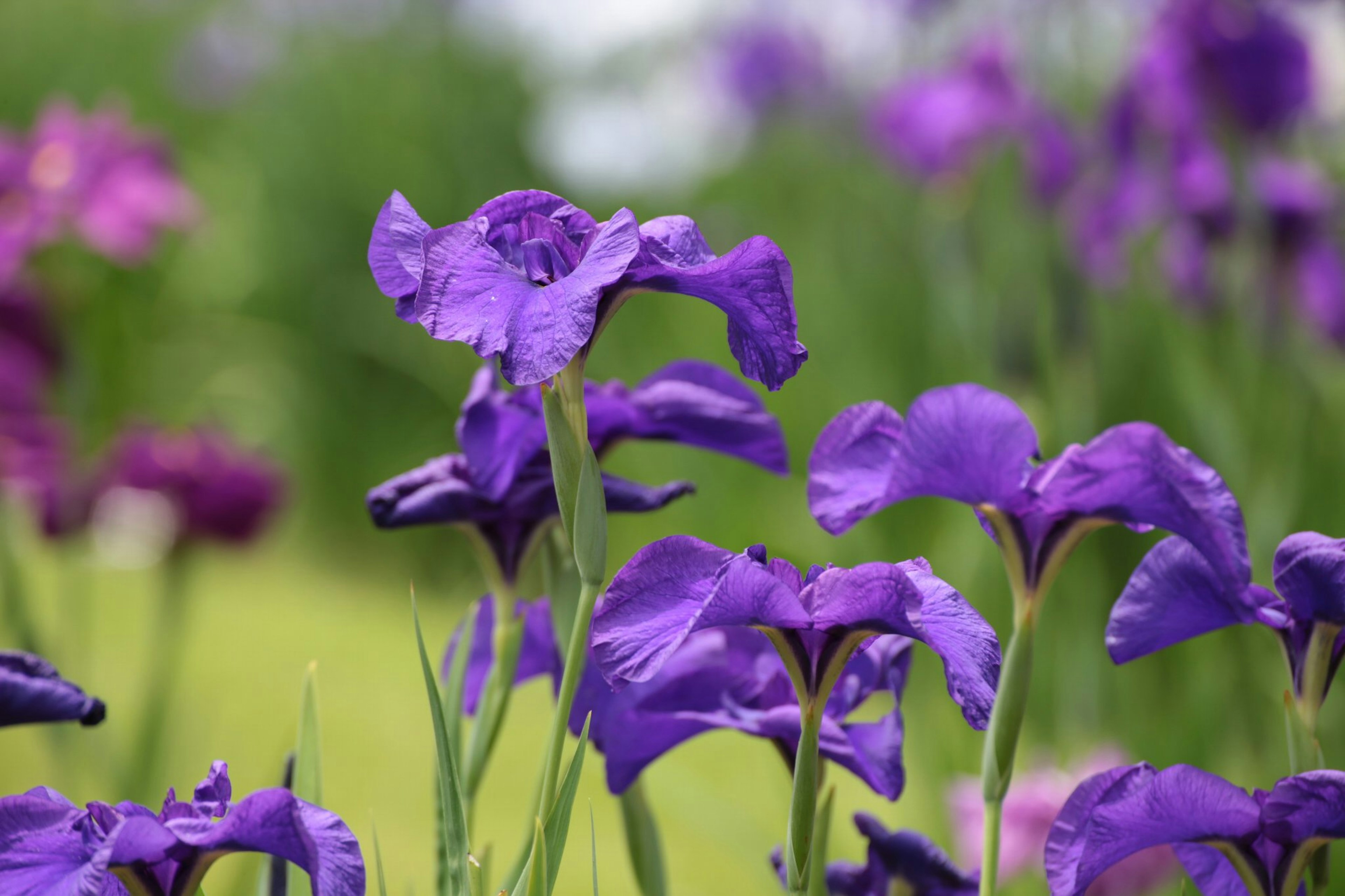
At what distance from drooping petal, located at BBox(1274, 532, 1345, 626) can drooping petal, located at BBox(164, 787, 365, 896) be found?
26 cm

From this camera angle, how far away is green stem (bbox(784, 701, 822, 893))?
32 centimetres

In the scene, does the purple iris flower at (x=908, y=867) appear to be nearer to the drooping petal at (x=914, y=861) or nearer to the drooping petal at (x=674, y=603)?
the drooping petal at (x=914, y=861)

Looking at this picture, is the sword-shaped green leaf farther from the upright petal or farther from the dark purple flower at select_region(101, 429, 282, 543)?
the dark purple flower at select_region(101, 429, 282, 543)

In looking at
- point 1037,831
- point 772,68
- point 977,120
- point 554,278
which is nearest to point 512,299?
point 554,278

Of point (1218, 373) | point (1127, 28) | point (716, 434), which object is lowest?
point (716, 434)

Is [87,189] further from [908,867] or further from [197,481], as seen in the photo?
[908,867]

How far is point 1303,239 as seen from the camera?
4.22ft

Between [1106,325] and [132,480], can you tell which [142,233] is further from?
[1106,325]

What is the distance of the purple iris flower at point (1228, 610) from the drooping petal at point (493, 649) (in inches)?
8.5

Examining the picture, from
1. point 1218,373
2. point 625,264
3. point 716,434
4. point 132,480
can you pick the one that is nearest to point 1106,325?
point 1218,373

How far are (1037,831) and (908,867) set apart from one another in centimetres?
58

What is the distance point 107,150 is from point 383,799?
775 millimetres

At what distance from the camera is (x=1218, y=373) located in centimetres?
137

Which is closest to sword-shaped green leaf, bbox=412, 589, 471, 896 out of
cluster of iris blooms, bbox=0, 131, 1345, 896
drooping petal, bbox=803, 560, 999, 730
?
cluster of iris blooms, bbox=0, 131, 1345, 896
